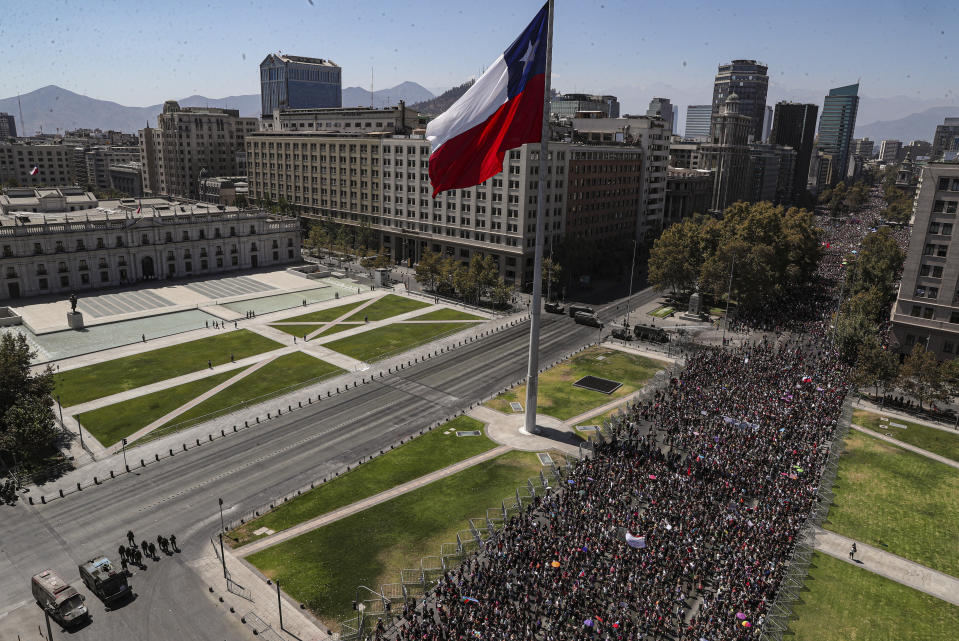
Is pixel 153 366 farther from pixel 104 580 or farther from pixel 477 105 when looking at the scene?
pixel 477 105

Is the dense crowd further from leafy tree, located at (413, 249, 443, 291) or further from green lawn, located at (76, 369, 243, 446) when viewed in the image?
leafy tree, located at (413, 249, 443, 291)

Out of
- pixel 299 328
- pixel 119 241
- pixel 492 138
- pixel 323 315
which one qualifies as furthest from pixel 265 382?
pixel 119 241

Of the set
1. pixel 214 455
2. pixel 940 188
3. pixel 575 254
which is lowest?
pixel 214 455

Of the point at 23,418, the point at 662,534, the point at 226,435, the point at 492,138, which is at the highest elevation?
the point at 492,138

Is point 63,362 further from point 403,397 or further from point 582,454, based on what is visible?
point 582,454

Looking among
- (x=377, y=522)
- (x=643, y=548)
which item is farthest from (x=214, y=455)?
(x=643, y=548)

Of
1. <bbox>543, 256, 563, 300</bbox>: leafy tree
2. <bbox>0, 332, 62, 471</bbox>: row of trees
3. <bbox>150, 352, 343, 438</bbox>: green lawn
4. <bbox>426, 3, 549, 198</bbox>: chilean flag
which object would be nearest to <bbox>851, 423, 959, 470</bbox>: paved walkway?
Result: <bbox>426, 3, 549, 198</bbox>: chilean flag

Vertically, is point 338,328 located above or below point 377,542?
above
